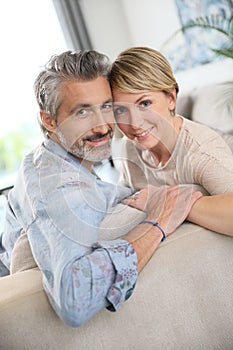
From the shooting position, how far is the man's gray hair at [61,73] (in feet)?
4.12

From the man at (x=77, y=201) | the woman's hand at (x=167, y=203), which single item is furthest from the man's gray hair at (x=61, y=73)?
the woman's hand at (x=167, y=203)

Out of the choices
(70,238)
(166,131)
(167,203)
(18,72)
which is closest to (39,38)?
(18,72)

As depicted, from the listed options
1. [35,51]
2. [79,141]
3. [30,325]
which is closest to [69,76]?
[79,141]

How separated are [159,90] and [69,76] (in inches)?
11.9

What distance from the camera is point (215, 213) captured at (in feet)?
4.00

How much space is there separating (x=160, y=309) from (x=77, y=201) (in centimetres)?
31

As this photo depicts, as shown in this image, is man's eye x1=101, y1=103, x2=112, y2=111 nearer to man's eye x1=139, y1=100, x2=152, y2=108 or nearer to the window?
man's eye x1=139, y1=100, x2=152, y2=108

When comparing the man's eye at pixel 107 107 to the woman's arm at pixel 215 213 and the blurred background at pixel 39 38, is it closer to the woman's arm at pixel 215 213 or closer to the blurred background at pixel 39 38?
the woman's arm at pixel 215 213

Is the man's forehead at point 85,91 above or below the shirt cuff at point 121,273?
above

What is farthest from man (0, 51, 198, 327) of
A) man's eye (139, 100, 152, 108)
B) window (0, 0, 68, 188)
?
window (0, 0, 68, 188)

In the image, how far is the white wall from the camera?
454 cm

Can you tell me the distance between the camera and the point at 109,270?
1085 millimetres

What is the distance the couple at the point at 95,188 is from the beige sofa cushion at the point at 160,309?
0.04 metres

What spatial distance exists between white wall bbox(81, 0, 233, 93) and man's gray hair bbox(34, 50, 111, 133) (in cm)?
305
